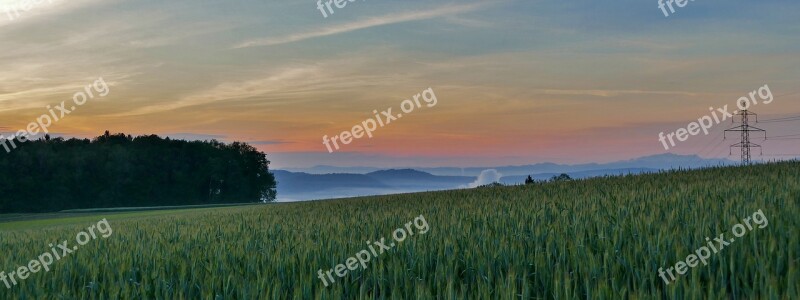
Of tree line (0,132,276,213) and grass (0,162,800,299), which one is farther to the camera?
tree line (0,132,276,213)

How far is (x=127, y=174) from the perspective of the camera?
94.3 meters

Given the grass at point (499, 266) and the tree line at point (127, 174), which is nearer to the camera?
the grass at point (499, 266)

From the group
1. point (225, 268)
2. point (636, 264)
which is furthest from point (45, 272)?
point (636, 264)

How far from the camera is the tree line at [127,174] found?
3398 inches

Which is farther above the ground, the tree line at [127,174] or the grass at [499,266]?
the tree line at [127,174]

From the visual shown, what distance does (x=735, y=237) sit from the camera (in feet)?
21.9

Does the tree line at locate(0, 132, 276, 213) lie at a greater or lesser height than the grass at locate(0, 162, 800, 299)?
greater

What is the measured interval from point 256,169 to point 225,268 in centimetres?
10155

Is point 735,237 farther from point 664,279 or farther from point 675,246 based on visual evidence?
point 664,279

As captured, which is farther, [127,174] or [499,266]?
[127,174]

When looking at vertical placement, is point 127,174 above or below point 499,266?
above

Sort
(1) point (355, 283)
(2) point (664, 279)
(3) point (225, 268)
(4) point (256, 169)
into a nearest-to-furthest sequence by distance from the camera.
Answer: (2) point (664, 279), (1) point (355, 283), (3) point (225, 268), (4) point (256, 169)

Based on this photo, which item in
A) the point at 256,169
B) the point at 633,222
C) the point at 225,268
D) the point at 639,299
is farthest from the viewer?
the point at 256,169

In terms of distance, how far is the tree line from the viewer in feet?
283
